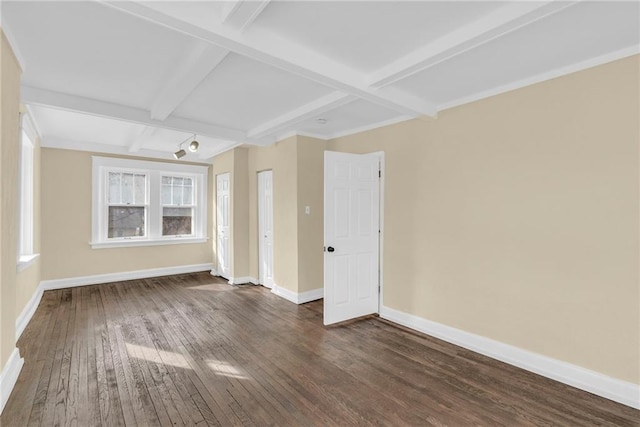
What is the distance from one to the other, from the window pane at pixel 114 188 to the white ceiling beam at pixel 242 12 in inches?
204

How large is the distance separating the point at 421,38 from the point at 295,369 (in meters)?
2.77

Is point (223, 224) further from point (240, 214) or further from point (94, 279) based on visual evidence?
point (94, 279)

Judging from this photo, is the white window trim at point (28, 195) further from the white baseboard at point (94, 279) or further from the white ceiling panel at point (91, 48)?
the white ceiling panel at point (91, 48)

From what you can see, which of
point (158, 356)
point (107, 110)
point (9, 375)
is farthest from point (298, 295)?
point (107, 110)

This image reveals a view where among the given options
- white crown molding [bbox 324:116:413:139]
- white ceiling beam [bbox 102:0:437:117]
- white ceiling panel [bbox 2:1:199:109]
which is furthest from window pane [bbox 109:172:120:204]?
white ceiling beam [bbox 102:0:437:117]

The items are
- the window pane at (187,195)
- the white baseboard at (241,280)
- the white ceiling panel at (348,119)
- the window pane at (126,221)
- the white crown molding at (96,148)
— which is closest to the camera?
the white ceiling panel at (348,119)

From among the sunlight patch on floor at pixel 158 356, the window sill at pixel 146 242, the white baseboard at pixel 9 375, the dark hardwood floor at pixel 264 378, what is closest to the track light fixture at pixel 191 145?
the window sill at pixel 146 242

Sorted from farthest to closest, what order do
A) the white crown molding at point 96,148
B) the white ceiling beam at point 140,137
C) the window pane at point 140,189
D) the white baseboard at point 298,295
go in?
1. the window pane at point 140,189
2. the white crown molding at point 96,148
3. the white baseboard at point 298,295
4. the white ceiling beam at point 140,137

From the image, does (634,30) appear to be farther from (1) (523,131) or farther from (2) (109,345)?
(2) (109,345)

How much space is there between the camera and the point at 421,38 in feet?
6.78

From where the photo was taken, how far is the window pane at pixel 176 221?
630 centimetres

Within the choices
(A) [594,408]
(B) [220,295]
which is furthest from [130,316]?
(A) [594,408]

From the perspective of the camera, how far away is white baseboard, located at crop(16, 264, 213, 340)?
3926 millimetres

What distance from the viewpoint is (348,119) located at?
3.92 meters
